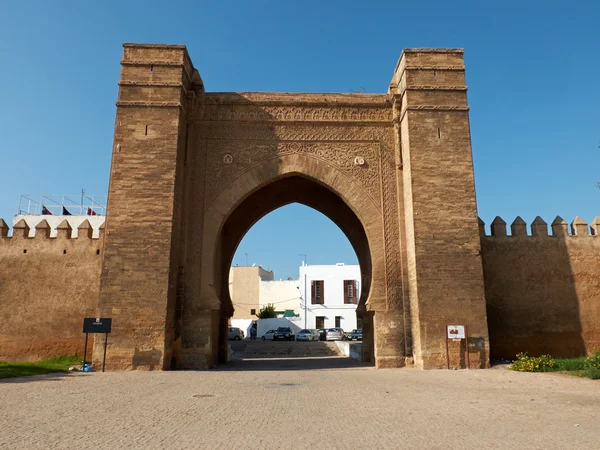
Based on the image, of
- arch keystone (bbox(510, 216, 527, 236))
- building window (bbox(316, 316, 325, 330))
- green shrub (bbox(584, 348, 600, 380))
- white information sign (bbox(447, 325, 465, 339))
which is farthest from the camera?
building window (bbox(316, 316, 325, 330))

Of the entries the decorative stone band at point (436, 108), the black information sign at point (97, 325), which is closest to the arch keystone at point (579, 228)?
the decorative stone band at point (436, 108)

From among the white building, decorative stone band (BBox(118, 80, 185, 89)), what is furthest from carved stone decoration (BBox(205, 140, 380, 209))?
the white building

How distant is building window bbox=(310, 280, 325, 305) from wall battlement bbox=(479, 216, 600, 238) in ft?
71.2

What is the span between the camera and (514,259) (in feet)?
37.0

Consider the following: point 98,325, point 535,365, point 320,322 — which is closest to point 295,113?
point 98,325

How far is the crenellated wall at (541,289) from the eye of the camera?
11.0 metres

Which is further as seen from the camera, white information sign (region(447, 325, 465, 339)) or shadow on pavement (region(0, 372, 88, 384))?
white information sign (region(447, 325, 465, 339))

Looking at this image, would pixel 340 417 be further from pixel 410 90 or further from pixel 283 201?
pixel 283 201

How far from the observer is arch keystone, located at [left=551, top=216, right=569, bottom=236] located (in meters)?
11.5

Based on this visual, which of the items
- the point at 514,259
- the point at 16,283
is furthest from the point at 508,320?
the point at 16,283

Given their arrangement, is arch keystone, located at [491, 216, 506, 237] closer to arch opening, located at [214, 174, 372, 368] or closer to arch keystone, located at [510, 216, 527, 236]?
arch keystone, located at [510, 216, 527, 236]

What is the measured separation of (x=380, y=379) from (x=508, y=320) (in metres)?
4.49

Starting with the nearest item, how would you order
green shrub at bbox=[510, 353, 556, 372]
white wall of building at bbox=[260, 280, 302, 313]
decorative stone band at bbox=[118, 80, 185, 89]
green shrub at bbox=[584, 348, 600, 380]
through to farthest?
green shrub at bbox=[584, 348, 600, 380], green shrub at bbox=[510, 353, 556, 372], decorative stone band at bbox=[118, 80, 185, 89], white wall of building at bbox=[260, 280, 302, 313]

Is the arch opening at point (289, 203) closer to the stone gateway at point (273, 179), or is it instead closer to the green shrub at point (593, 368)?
the stone gateway at point (273, 179)
